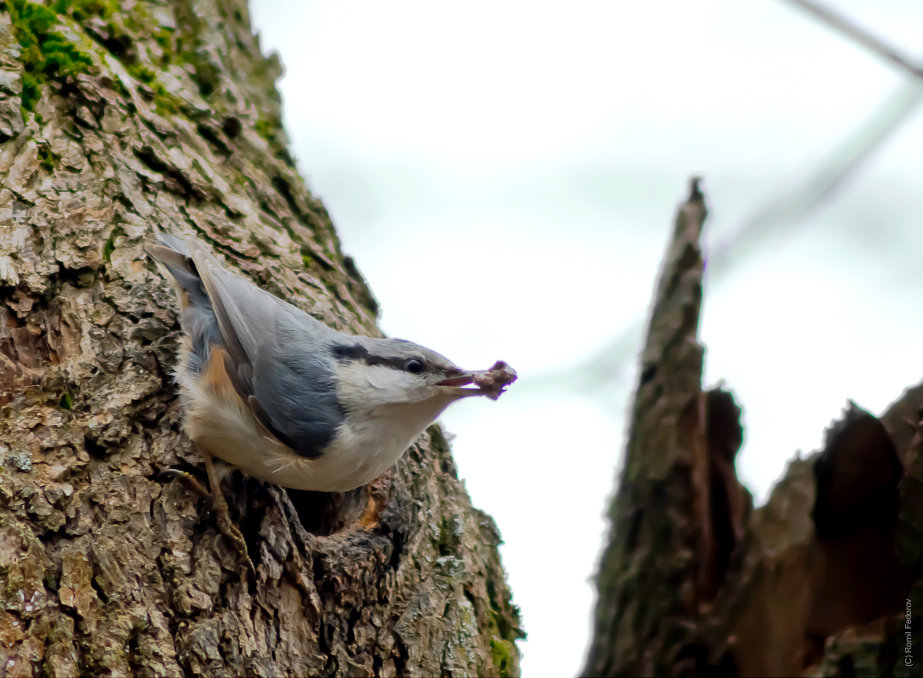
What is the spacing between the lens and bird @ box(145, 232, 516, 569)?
2145mm

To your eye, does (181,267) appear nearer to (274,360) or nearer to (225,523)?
(274,360)

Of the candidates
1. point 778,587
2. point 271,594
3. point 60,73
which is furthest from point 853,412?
point 60,73

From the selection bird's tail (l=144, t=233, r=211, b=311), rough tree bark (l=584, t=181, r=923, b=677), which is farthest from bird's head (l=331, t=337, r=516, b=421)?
rough tree bark (l=584, t=181, r=923, b=677)

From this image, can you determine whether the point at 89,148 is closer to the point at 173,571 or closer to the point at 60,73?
the point at 60,73

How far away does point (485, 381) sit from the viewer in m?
2.23

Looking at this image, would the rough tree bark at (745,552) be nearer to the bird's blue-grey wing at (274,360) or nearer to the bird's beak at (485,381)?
the bird's beak at (485,381)

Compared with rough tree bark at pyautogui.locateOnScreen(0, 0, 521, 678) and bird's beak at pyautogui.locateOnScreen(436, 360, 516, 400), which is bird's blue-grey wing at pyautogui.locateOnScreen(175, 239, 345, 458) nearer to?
rough tree bark at pyautogui.locateOnScreen(0, 0, 521, 678)

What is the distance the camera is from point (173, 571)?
184cm

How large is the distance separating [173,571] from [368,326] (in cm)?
→ 117

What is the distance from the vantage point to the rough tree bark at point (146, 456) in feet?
5.68

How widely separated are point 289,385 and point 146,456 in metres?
0.42

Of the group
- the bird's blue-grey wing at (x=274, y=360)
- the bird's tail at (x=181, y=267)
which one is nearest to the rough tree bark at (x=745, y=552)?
the bird's blue-grey wing at (x=274, y=360)

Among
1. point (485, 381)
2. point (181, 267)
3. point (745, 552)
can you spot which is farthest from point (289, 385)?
point (745, 552)

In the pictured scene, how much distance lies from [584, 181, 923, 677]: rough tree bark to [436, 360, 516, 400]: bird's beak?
125cm
